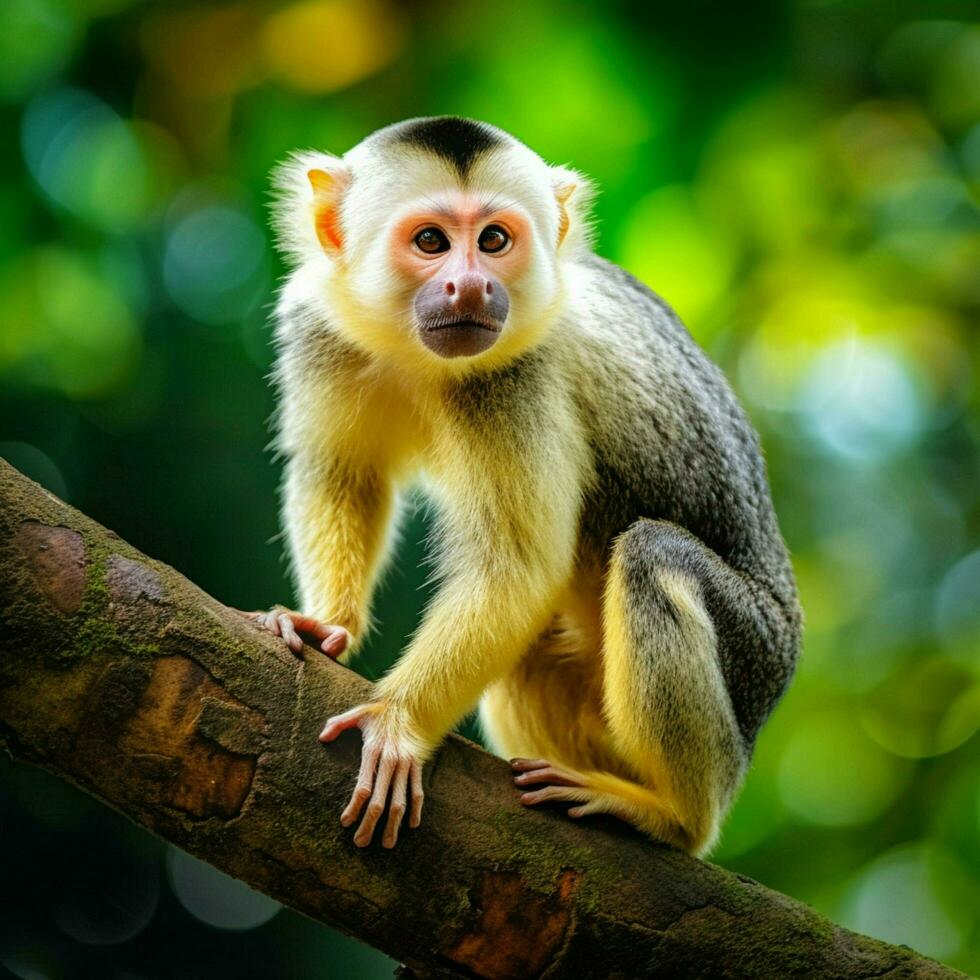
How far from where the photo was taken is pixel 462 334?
4371mm

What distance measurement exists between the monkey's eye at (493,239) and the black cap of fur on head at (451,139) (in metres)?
0.24

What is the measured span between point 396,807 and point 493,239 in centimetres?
228

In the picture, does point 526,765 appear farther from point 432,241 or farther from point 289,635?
point 432,241

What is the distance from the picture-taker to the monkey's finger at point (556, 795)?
387 centimetres

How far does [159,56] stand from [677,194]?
3.74 m

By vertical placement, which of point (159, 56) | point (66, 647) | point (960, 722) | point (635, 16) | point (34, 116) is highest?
point (635, 16)

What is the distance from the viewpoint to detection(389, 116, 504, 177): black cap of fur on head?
454 centimetres

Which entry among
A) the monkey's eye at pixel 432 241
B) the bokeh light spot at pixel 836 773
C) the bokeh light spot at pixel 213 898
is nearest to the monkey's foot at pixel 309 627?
the monkey's eye at pixel 432 241

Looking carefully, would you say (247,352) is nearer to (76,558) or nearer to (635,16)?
(635,16)

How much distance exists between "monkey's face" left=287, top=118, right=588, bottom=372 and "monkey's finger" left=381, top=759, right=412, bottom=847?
1643 mm

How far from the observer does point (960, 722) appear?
7938 mm

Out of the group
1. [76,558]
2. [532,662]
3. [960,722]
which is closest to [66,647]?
[76,558]

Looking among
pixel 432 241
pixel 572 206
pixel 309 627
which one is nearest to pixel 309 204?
pixel 432 241

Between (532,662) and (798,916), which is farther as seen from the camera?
(532,662)
